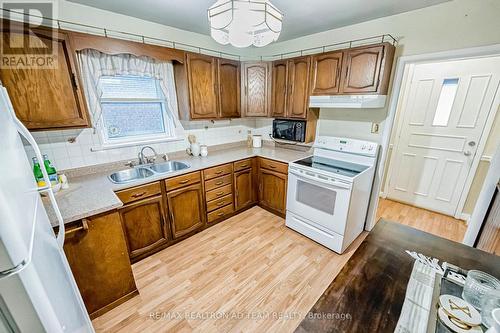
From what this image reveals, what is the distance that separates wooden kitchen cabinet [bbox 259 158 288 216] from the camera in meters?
2.75

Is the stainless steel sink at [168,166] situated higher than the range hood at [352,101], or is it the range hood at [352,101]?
the range hood at [352,101]

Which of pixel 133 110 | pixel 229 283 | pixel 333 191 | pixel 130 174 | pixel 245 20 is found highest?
pixel 245 20

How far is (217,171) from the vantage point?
258cm

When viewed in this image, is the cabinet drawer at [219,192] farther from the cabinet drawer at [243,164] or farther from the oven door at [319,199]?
the oven door at [319,199]

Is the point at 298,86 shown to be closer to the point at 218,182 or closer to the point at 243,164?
the point at 243,164

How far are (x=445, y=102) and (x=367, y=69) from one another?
1.65m

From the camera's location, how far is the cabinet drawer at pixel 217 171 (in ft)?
8.14

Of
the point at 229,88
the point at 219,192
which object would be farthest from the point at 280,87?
the point at 219,192

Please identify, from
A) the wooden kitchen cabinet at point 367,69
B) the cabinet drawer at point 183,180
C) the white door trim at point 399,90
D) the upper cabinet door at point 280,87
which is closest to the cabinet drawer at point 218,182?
the cabinet drawer at point 183,180

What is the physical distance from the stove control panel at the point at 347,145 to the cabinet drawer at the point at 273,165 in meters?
0.55

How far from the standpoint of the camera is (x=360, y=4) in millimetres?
1865

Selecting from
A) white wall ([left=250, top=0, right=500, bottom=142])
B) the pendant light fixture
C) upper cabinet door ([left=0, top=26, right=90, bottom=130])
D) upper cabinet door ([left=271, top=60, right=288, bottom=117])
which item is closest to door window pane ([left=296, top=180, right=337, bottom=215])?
white wall ([left=250, top=0, right=500, bottom=142])

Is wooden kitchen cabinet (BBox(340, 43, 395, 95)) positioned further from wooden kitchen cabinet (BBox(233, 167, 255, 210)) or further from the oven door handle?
wooden kitchen cabinet (BBox(233, 167, 255, 210))

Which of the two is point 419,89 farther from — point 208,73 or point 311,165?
point 208,73
